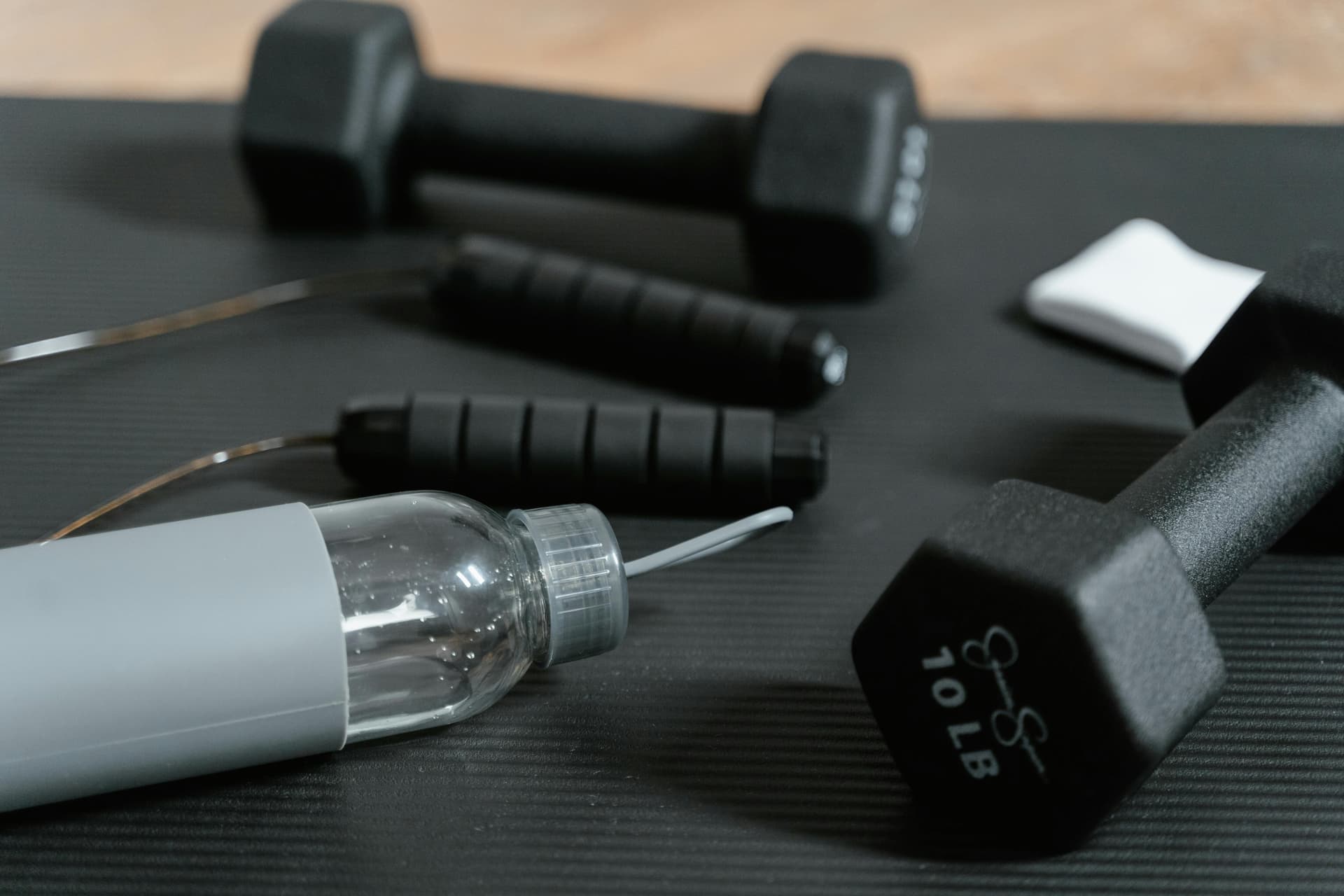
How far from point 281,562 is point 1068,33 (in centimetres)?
104

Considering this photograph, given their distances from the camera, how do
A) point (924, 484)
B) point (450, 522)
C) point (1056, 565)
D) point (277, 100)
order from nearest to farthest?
point (1056, 565), point (450, 522), point (924, 484), point (277, 100)

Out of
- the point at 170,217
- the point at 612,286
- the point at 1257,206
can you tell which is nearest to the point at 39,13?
the point at 170,217

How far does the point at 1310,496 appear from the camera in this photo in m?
0.57

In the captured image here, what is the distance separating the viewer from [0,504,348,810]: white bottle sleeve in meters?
0.46

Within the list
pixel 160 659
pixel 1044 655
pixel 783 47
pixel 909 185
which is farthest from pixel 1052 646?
pixel 783 47

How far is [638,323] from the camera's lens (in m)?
0.73

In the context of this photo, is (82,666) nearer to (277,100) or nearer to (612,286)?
(612,286)

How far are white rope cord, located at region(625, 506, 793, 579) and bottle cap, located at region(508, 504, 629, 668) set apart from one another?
0.04m

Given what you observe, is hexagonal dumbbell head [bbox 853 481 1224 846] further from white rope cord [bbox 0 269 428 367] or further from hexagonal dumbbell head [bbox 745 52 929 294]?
white rope cord [bbox 0 269 428 367]

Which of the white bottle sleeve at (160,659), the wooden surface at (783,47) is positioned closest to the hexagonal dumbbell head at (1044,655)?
the white bottle sleeve at (160,659)

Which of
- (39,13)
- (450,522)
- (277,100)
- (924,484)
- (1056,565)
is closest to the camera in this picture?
(1056,565)
